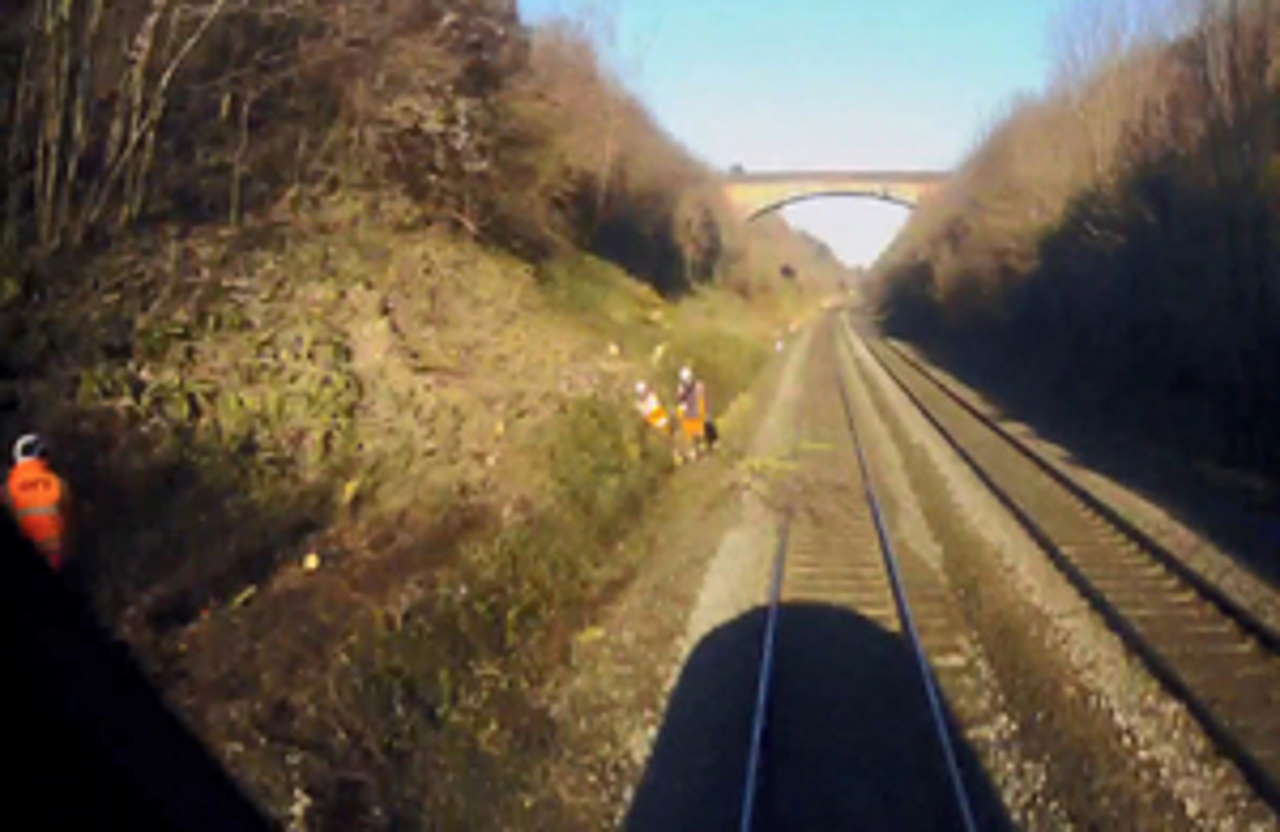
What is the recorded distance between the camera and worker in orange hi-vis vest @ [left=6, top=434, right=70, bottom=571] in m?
7.24

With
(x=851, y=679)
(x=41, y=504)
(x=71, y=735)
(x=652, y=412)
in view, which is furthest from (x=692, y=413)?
(x=71, y=735)

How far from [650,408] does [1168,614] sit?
9.23m

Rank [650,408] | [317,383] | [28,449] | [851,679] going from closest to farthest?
[28,449] < [851,679] < [317,383] < [650,408]

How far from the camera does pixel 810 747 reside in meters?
7.33

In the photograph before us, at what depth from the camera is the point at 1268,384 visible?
18844 mm

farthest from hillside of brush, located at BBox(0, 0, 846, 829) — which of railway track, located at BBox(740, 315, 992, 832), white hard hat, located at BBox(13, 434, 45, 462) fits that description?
railway track, located at BBox(740, 315, 992, 832)

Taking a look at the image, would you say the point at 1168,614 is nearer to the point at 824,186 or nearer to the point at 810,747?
the point at 810,747

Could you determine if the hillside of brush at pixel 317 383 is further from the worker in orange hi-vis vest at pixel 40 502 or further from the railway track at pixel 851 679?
the railway track at pixel 851 679

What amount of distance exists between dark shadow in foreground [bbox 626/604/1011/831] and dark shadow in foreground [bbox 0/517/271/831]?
2813mm

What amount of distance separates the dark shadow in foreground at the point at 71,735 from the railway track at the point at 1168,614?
224 inches

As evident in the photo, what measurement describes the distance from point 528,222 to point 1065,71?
20.1 m

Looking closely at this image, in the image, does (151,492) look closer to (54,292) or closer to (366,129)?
(54,292)

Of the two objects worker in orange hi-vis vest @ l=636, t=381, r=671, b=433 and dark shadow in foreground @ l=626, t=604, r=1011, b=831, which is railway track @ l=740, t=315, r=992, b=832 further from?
worker in orange hi-vis vest @ l=636, t=381, r=671, b=433

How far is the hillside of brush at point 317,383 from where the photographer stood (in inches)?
305
